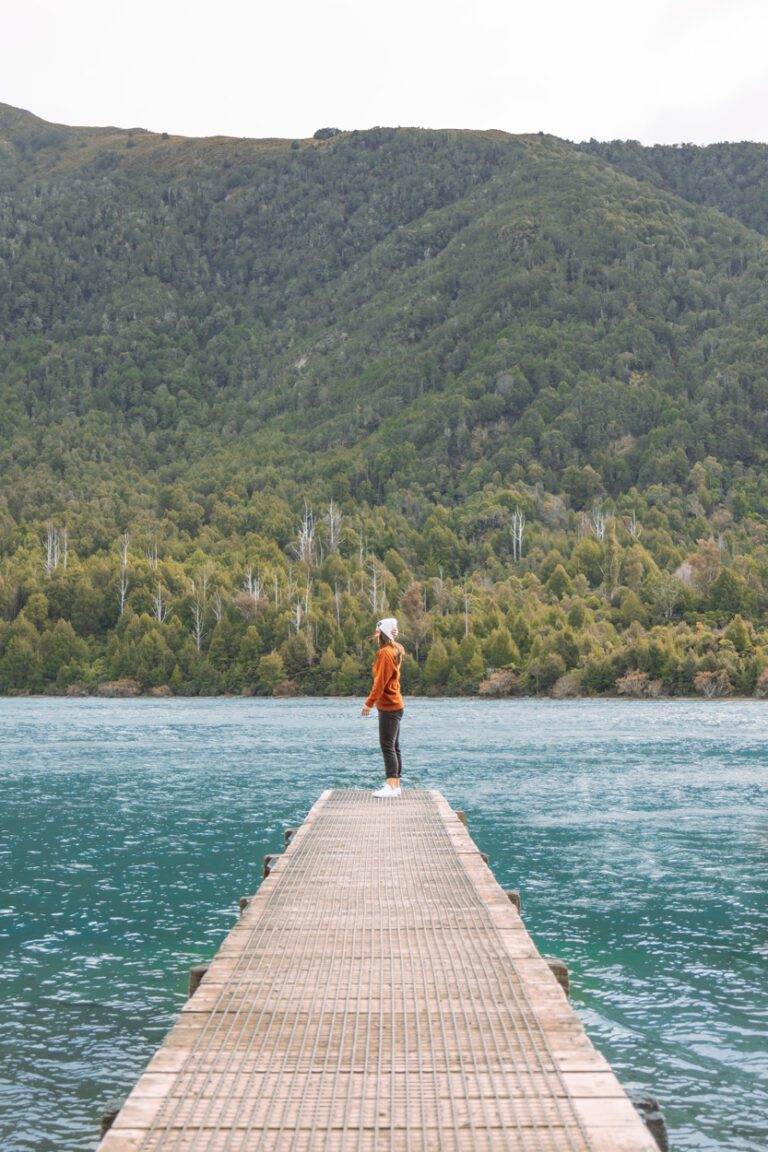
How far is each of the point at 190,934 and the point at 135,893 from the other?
4.23m

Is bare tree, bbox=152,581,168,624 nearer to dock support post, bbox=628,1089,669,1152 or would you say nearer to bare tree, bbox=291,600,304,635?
bare tree, bbox=291,600,304,635

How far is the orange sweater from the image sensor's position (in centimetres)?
2145

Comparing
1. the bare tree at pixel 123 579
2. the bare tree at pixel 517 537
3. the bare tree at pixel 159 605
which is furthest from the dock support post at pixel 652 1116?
the bare tree at pixel 517 537

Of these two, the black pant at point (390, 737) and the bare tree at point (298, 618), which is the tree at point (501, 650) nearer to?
the bare tree at point (298, 618)

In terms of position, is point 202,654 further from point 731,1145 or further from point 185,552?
point 731,1145

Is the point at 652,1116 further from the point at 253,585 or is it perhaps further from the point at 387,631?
the point at 253,585

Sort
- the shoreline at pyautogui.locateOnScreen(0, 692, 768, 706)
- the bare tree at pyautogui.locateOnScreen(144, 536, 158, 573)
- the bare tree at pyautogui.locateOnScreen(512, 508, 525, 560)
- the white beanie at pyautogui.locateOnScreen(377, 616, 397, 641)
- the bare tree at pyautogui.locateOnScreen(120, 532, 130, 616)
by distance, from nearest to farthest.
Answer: the white beanie at pyautogui.locateOnScreen(377, 616, 397, 641) → the shoreline at pyautogui.locateOnScreen(0, 692, 768, 706) → the bare tree at pyautogui.locateOnScreen(120, 532, 130, 616) → the bare tree at pyautogui.locateOnScreen(144, 536, 158, 573) → the bare tree at pyautogui.locateOnScreen(512, 508, 525, 560)

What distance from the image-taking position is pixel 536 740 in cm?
6744

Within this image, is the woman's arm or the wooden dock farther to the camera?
the woman's arm

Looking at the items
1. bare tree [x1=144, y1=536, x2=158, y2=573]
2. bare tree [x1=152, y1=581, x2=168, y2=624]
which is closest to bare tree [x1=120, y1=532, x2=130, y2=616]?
bare tree [x1=144, y1=536, x2=158, y2=573]

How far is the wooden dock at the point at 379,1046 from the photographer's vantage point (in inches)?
287

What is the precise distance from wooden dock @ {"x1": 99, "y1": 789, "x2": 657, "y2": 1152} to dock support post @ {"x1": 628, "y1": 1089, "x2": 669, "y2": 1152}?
0.47 metres

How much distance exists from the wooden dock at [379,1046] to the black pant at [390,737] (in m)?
7.36

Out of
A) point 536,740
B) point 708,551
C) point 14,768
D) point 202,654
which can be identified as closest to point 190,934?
point 14,768
